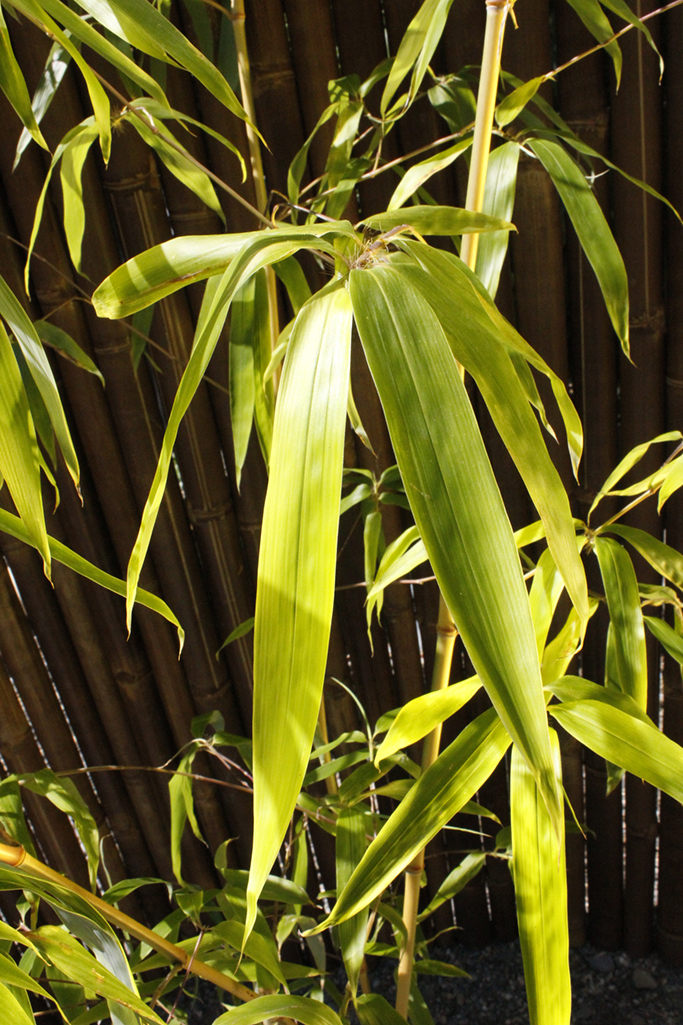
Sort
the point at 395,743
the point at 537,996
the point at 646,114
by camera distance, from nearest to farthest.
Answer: the point at 537,996 < the point at 395,743 < the point at 646,114

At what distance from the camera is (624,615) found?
68cm

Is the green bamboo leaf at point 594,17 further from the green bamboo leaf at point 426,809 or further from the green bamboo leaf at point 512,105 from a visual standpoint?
the green bamboo leaf at point 426,809

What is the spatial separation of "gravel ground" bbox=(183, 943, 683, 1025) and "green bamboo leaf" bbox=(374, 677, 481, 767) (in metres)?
1.04

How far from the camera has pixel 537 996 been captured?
0.49 meters

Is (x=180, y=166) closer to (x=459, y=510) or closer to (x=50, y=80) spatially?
(x=50, y=80)

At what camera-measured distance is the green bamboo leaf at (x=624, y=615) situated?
2.21 feet

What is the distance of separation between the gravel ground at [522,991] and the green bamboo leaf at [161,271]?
130 cm

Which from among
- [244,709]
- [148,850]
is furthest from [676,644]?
[148,850]

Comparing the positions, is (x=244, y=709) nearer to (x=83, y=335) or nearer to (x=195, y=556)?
(x=195, y=556)

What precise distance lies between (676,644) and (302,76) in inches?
31.2

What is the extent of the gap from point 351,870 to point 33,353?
0.59 meters

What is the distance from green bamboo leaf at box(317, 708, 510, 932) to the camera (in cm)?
51

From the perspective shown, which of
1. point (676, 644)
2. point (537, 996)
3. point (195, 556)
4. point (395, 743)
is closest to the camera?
point (537, 996)

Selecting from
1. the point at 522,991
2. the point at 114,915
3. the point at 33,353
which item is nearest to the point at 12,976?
the point at 114,915
